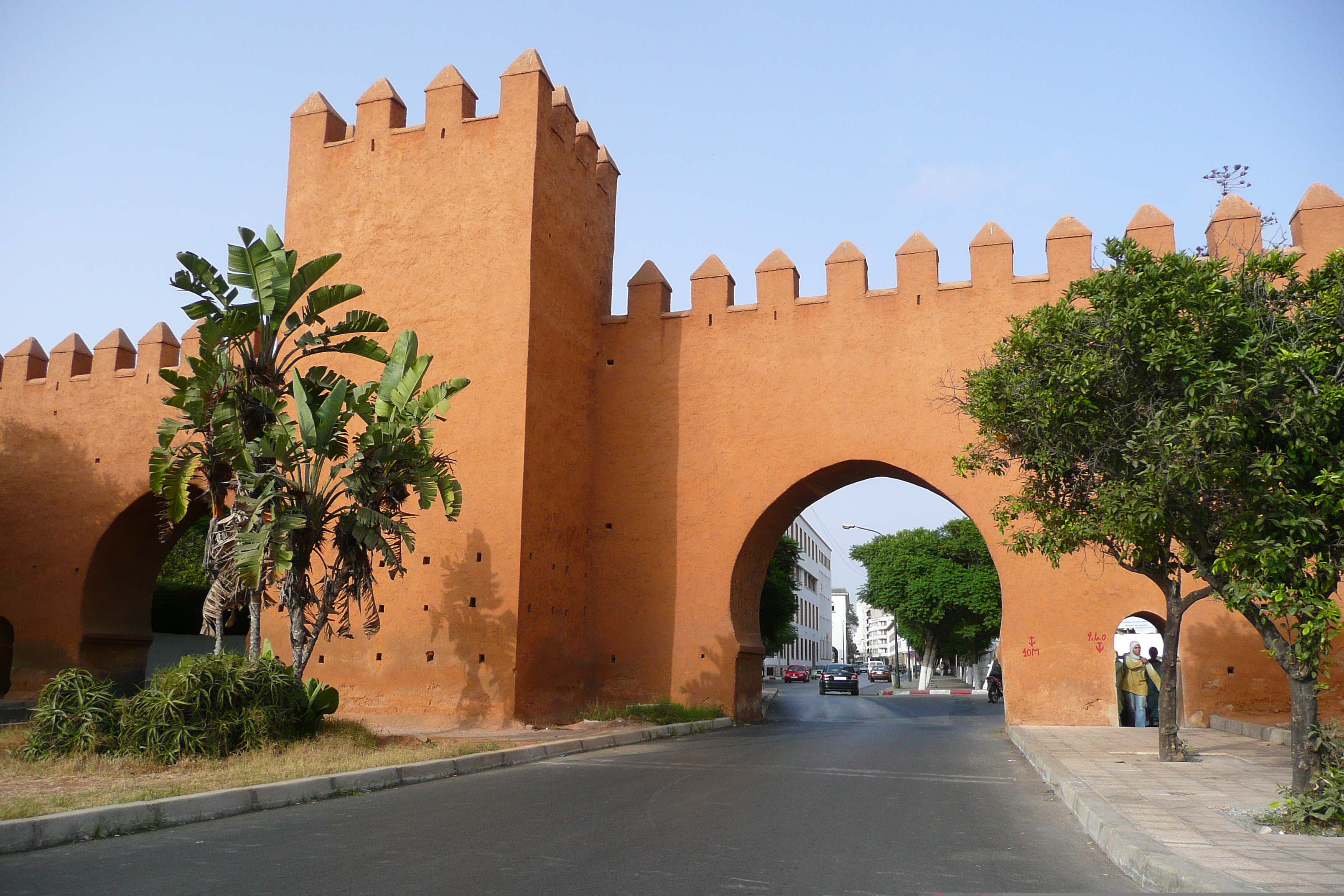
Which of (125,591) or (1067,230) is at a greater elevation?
(1067,230)

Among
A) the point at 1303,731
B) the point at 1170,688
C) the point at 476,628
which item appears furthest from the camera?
the point at 476,628

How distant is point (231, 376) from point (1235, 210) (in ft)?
50.5

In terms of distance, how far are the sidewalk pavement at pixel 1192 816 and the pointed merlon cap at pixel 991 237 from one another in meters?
8.89

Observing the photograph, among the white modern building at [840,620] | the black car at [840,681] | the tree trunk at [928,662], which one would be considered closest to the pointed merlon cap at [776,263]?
the black car at [840,681]

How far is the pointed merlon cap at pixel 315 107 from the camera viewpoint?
18.9 m

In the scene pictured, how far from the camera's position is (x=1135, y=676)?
1595 centimetres

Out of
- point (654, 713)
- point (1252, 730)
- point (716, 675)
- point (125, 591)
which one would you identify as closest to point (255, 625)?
point (654, 713)

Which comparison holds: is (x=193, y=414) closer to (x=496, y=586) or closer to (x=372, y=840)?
(x=496, y=586)

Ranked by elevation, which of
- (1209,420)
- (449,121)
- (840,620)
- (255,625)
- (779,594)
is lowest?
(840,620)

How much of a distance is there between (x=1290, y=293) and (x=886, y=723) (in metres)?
14.1

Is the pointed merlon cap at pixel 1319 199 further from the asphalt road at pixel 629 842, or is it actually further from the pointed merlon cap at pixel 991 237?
the asphalt road at pixel 629 842

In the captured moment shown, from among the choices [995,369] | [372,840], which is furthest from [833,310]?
[372,840]

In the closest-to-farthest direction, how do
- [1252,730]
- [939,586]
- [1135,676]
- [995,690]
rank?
[1252,730]
[1135,676]
[995,690]
[939,586]

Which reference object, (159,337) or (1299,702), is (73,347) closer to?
(159,337)
